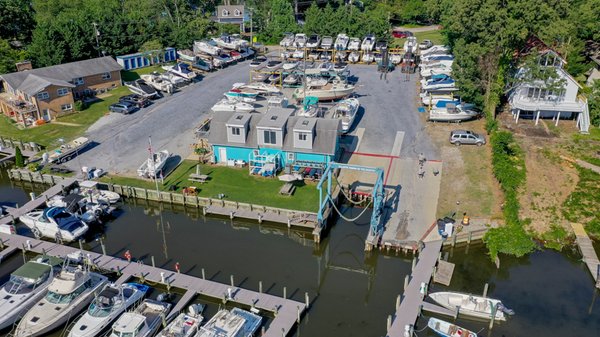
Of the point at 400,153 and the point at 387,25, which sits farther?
the point at 387,25

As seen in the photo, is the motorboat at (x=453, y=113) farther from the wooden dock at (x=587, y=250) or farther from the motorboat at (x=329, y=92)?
the wooden dock at (x=587, y=250)

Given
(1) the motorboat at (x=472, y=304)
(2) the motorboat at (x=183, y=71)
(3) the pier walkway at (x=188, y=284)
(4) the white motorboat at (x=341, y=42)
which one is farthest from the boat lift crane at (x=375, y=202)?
(4) the white motorboat at (x=341, y=42)

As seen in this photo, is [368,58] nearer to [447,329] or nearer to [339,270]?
[339,270]

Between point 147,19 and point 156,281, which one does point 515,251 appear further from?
point 147,19

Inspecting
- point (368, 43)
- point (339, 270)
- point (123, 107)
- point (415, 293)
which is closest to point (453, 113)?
point (339, 270)

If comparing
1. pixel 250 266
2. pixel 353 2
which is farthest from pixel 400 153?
pixel 353 2

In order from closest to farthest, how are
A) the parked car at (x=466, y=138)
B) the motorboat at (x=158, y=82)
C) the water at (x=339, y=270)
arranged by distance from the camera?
1. the water at (x=339, y=270)
2. the parked car at (x=466, y=138)
3. the motorboat at (x=158, y=82)

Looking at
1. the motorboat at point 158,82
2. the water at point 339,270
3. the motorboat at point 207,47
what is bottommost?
the water at point 339,270

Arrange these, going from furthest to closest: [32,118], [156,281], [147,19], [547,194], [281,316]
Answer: [147,19]
[32,118]
[547,194]
[156,281]
[281,316]
